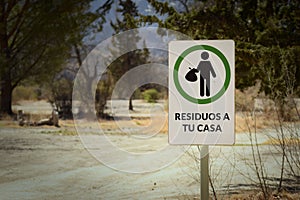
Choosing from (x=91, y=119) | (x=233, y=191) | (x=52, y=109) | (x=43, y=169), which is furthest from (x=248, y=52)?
(x=52, y=109)

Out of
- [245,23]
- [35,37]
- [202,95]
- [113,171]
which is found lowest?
[113,171]

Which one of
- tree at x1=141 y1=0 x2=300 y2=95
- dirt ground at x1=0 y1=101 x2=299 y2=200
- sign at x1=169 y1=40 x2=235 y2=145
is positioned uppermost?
tree at x1=141 y1=0 x2=300 y2=95

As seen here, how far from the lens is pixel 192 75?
1653 millimetres

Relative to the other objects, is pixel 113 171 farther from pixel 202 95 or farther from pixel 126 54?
pixel 126 54

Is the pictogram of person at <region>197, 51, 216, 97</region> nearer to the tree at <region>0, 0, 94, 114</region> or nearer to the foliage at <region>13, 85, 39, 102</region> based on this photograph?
the tree at <region>0, 0, 94, 114</region>

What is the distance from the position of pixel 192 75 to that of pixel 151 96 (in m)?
5.95

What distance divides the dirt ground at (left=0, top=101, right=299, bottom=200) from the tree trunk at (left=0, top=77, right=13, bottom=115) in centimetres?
130

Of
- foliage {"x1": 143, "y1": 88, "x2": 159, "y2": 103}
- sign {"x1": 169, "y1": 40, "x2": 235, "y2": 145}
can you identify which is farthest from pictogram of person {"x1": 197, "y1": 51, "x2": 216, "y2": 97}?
foliage {"x1": 143, "y1": 88, "x2": 159, "y2": 103}

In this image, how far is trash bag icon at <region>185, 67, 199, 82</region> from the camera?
1650 millimetres

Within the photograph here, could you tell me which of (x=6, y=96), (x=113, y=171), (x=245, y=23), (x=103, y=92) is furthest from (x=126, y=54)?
(x=245, y=23)

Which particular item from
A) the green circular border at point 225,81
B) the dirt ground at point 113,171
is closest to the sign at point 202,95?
the green circular border at point 225,81

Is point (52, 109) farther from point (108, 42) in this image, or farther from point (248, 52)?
point (248, 52)

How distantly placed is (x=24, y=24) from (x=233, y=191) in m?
5.66

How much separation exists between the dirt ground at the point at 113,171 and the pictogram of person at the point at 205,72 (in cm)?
96
